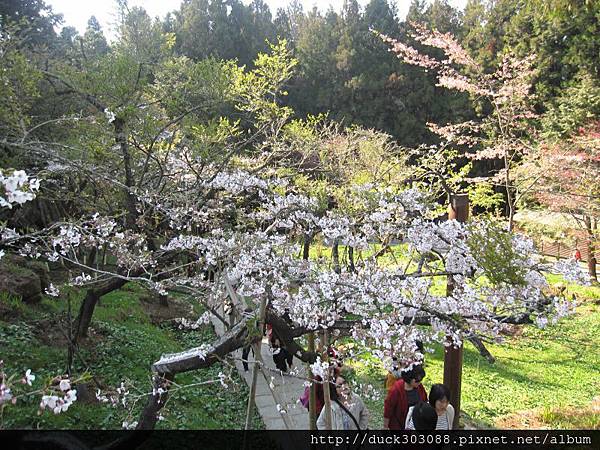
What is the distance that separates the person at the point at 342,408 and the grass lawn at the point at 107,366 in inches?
48.1

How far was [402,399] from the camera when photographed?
3363mm

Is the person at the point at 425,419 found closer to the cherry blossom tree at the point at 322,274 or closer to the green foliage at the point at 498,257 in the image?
the cherry blossom tree at the point at 322,274

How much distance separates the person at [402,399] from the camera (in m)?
3.32

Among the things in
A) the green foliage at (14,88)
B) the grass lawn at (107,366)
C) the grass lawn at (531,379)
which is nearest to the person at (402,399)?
the grass lawn at (531,379)

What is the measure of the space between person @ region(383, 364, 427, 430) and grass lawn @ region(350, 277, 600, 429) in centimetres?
86

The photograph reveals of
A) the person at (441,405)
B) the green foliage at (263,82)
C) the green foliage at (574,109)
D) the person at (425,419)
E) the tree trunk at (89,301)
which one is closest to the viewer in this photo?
the person at (425,419)

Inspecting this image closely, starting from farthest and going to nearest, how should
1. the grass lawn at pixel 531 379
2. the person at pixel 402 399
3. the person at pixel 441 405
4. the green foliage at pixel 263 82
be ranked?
the green foliage at pixel 263 82, the grass lawn at pixel 531 379, the person at pixel 402 399, the person at pixel 441 405

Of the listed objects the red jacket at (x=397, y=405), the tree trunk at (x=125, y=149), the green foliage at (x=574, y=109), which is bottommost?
the red jacket at (x=397, y=405)

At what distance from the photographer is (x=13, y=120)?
16.9 feet

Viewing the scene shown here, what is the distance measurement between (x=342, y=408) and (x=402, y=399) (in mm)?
477

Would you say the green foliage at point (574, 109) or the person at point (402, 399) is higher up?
the green foliage at point (574, 109)

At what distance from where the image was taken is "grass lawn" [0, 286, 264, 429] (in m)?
3.92

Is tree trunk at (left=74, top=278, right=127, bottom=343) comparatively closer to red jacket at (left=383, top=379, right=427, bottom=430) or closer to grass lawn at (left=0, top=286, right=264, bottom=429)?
grass lawn at (left=0, top=286, right=264, bottom=429)

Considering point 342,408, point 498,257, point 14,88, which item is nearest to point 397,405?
point 342,408
